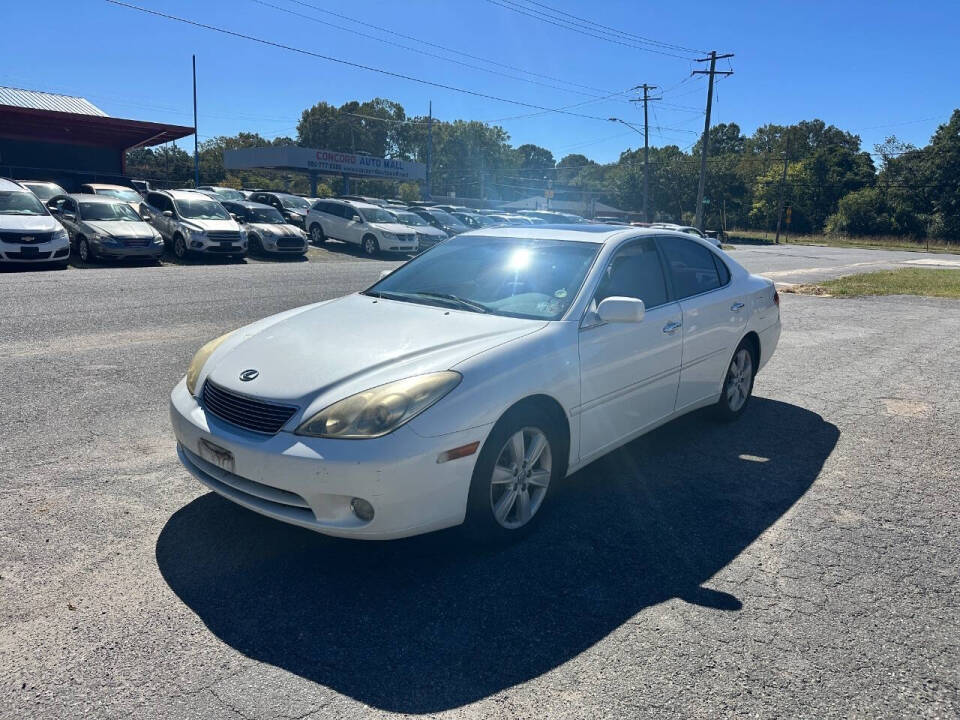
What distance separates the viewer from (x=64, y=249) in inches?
591

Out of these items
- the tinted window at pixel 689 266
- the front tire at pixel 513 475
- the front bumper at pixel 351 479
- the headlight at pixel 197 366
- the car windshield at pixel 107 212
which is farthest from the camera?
the car windshield at pixel 107 212

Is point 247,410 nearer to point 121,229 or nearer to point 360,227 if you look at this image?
point 121,229

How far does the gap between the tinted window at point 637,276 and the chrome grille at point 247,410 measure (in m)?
1.95

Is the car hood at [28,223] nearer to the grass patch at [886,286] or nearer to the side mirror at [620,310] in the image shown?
the side mirror at [620,310]

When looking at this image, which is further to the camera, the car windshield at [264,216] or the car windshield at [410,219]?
the car windshield at [410,219]

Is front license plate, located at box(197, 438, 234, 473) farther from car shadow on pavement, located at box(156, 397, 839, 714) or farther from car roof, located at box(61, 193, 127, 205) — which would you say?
car roof, located at box(61, 193, 127, 205)

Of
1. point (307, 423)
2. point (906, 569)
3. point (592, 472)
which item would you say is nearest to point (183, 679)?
point (307, 423)

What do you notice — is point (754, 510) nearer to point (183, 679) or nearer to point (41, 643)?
point (183, 679)

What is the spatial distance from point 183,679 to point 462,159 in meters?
134

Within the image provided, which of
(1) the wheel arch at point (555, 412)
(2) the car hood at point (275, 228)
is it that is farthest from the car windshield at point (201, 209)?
(1) the wheel arch at point (555, 412)

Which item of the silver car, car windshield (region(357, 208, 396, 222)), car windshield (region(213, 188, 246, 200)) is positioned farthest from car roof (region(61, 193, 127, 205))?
car windshield (region(213, 188, 246, 200))

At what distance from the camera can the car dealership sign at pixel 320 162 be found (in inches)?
1865

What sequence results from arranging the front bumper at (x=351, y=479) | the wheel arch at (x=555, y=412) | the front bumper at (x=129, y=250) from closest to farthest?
the front bumper at (x=351, y=479) → the wheel arch at (x=555, y=412) → the front bumper at (x=129, y=250)

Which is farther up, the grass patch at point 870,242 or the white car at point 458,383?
the grass patch at point 870,242
